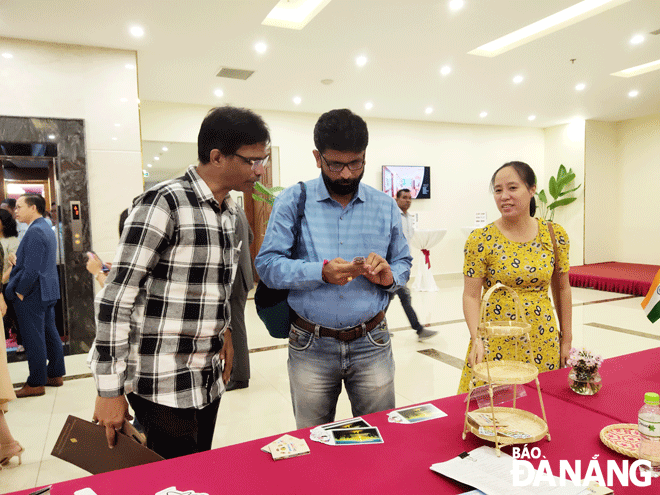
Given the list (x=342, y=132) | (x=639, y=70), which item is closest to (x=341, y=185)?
(x=342, y=132)

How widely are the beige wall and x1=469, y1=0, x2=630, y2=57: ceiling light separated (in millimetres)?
4022

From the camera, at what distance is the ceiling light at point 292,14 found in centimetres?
423

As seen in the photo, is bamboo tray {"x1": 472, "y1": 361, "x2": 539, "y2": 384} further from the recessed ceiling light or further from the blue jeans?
the recessed ceiling light

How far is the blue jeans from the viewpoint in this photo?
5.12ft

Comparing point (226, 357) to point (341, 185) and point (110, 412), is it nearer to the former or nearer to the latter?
point (110, 412)

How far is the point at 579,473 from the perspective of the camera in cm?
104

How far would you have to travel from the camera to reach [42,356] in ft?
11.4

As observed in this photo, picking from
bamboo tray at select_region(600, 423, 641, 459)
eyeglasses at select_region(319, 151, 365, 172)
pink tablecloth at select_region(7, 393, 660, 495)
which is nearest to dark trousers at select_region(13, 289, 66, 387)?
pink tablecloth at select_region(7, 393, 660, 495)

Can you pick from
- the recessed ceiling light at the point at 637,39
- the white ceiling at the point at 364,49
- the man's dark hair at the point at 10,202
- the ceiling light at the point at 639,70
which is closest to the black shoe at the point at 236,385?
the man's dark hair at the point at 10,202

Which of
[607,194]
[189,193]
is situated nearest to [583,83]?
[607,194]

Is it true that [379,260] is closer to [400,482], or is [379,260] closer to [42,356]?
[400,482]

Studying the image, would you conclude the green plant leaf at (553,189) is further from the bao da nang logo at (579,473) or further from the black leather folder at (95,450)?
the black leather folder at (95,450)

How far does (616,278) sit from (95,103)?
7.99 metres

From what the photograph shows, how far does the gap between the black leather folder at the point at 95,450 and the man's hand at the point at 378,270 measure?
2.48 feet
